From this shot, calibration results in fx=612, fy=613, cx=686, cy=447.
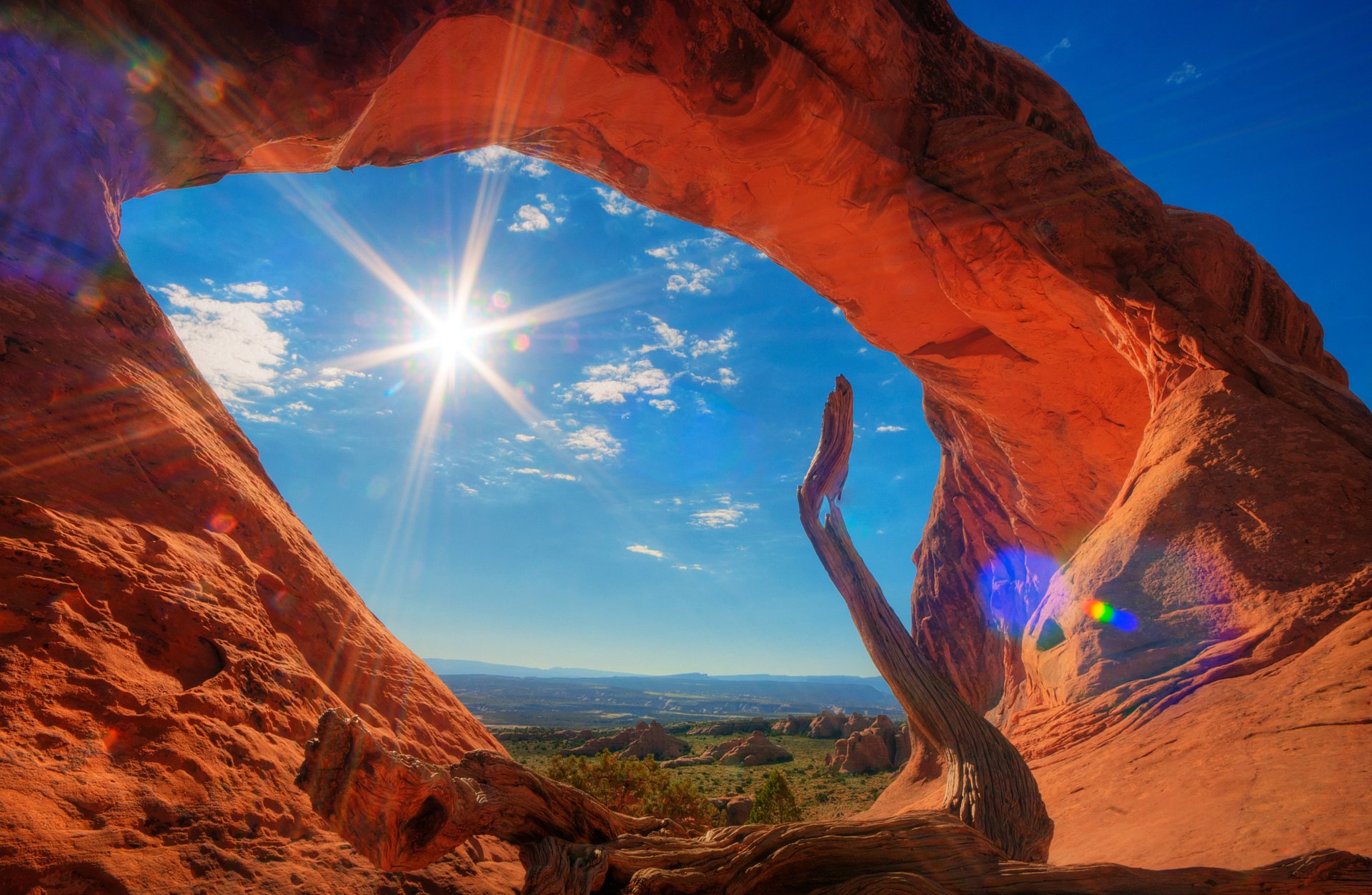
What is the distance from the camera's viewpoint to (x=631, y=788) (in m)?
16.4

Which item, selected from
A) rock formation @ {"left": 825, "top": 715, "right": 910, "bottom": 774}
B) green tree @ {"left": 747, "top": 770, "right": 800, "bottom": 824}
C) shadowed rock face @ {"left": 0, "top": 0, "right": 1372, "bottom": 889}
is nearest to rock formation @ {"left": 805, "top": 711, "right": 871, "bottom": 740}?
rock formation @ {"left": 825, "top": 715, "right": 910, "bottom": 774}

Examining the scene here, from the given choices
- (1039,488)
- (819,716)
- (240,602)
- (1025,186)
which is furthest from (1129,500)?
(819,716)

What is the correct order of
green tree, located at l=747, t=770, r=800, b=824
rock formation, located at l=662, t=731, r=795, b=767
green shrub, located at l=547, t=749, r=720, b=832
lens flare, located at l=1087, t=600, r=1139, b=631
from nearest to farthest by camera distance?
lens flare, located at l=1087, t=600, r=1139, b=631 < green shrub, located at l=547, t=749, r=720, b=832 < green tree, located at l=747, t=770, r=800, b=824 < rock formation, located at l=662, t=731, r=795, b=767

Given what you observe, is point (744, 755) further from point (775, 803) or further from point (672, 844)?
point (672, 844)

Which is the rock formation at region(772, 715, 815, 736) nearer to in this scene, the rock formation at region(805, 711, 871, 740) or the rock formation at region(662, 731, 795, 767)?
the rock formation at region(805, 711, 871, 740)

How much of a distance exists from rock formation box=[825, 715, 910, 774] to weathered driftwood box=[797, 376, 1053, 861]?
33.6 meters

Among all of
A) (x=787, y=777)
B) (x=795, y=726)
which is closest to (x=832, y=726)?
(x=795, y=726)

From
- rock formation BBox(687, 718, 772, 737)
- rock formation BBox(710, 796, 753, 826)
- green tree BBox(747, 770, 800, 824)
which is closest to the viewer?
green tree BBox(747, 770, 800, 824)

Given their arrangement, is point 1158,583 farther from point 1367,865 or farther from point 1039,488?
point 1039,488

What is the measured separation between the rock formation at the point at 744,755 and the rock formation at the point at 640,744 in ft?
4.33

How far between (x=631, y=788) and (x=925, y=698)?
1285cm

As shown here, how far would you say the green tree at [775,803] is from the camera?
17844mm

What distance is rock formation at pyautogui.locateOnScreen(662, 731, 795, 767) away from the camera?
39719 mm

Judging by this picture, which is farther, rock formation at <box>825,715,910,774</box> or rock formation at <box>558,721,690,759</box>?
rock formation at <box>558,721,690,759</box>
